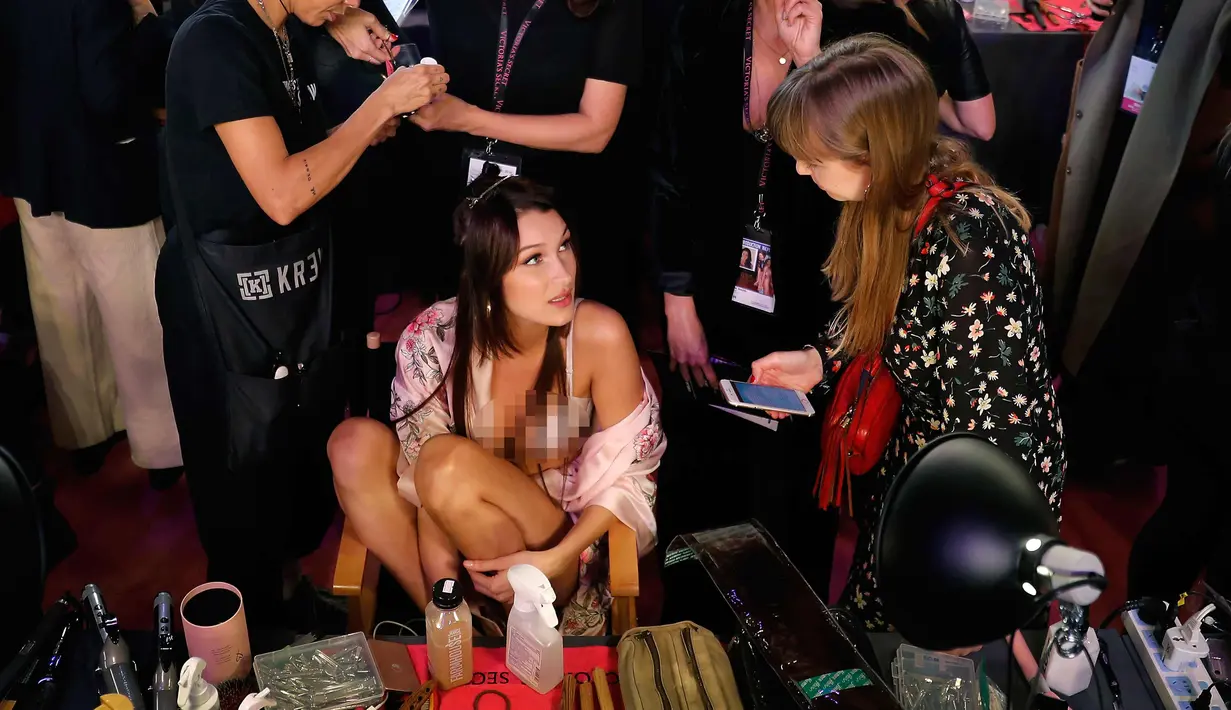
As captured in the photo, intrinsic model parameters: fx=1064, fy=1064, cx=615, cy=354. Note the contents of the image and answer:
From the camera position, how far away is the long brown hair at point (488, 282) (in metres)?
2.03

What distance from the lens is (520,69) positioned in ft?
7.52

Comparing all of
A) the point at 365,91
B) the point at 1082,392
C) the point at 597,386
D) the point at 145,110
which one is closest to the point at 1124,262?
the point at 1082,392

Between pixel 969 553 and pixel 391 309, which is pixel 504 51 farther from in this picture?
pixel 391 309

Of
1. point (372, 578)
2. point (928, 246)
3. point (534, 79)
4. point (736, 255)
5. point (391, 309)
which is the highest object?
point (534, 79)

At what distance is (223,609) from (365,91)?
1437 millimetres

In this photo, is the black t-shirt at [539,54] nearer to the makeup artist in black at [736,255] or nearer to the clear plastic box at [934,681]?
the makeup artist in black at [736,255]

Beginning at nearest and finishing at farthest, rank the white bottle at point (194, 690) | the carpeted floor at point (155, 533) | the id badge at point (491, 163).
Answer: the white bottle at point (194, 690) < the id badge at point (491, 163) < the carpeted floor at point (155, 533)

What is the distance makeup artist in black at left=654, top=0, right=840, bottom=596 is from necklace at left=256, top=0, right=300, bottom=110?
777 millimetres

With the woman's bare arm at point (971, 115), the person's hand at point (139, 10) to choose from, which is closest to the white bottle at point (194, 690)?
the person's hand at point (139, 10)

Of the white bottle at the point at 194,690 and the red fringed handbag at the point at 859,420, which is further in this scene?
the red fringed handbag at the point at 859,420

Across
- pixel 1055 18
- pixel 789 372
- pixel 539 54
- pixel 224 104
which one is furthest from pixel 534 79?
pixel 1055 18

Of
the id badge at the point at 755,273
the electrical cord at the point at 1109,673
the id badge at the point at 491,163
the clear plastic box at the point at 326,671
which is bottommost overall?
the clear plastic box at the point at 326,671

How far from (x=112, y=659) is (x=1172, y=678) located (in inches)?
62.1

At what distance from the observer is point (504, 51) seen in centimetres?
228
